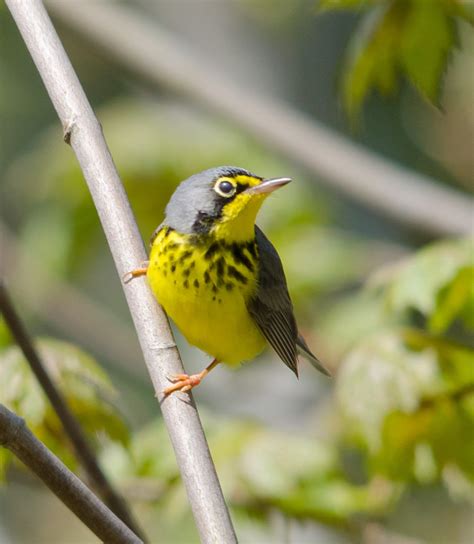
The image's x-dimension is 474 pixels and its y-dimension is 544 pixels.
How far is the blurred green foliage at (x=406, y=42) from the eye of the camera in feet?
10.1

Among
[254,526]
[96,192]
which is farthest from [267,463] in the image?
[96,192]

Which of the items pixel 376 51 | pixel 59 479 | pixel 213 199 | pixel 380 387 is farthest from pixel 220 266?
pixel 59 479

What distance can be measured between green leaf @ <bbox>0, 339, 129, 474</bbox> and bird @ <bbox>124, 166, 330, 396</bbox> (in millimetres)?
349

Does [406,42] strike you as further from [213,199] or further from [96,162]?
[96,162]

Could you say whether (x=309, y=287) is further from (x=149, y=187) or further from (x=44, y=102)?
(x=44, y=102)

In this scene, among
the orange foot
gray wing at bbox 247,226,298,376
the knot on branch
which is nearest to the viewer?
the knot on branch

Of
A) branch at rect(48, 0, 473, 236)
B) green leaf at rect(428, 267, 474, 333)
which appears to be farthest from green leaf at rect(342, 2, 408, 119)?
branch at rect(48, 0, 473, 236)

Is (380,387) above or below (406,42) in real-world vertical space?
below

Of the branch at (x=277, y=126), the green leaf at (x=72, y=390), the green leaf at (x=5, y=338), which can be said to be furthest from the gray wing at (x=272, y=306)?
the branch at (x=277, y=126)

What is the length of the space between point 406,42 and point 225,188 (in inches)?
30.7

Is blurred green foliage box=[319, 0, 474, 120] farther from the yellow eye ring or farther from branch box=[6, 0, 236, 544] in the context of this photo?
branch box=[6, 0, 236, 544]

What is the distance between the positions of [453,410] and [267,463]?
689mm

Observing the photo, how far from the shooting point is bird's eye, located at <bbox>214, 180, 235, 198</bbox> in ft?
11.2

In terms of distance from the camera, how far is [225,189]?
11.2 feet
